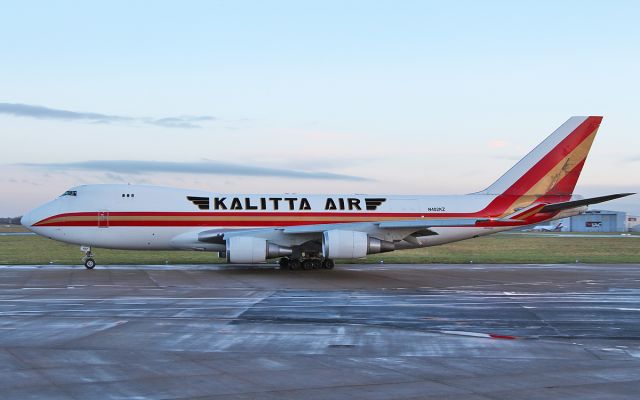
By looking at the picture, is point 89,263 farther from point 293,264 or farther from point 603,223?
point 603,223

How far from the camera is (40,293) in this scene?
21.7 meters

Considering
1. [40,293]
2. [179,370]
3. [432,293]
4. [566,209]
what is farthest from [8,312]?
→ [566,209]

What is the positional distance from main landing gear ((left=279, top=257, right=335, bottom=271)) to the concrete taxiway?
804cm

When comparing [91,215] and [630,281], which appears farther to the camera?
[91,215]

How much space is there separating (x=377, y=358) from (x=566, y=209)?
26472mm

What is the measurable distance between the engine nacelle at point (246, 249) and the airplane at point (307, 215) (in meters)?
0.04

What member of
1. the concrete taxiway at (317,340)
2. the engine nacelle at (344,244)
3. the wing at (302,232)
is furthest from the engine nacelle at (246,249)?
the concrete taxiway at (317,340)

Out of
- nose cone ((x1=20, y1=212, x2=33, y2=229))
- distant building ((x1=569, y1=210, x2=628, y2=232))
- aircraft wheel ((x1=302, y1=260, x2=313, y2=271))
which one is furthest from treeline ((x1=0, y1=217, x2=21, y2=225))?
distant building ((x1=569, y1=210, x2=628, y2=232))

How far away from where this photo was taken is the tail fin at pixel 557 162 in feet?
120

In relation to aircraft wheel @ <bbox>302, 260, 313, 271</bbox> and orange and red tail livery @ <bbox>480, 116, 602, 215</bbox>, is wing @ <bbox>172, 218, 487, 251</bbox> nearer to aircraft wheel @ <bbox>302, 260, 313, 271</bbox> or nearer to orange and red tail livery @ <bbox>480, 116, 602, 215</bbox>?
aircraft wheel @ <bbox>302, 260, 313, 271</bbox>

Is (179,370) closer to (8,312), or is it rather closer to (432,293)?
(8,312)

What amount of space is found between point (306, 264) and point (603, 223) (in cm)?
13306

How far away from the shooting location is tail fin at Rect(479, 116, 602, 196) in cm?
3650

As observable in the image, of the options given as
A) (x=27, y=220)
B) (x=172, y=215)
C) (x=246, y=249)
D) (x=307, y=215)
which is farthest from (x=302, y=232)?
(x=27, y=220)
